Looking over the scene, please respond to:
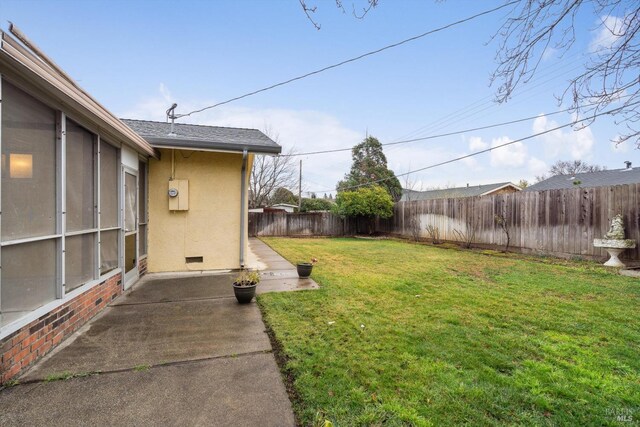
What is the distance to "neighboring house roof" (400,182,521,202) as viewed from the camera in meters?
23.4

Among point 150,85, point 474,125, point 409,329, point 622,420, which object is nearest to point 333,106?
point 474,125

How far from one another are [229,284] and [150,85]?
754 centimetres

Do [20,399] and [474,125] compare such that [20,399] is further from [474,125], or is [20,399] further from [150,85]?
[474,125]

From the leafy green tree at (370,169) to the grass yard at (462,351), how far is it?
895 inches

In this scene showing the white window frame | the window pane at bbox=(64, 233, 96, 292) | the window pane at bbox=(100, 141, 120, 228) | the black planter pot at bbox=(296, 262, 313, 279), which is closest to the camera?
the white window frame

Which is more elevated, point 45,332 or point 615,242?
point 615,242

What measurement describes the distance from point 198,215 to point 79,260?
284 cm

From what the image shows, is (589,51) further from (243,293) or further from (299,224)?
(299,224)

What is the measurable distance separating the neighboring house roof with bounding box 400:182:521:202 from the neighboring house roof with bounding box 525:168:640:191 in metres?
4.22

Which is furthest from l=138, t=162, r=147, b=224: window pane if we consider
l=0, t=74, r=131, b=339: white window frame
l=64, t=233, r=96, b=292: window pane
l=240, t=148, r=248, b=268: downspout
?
l=64, t=233, r=96, b=292: window pane

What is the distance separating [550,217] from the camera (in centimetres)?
825

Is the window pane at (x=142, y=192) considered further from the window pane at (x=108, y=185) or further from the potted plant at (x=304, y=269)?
the potted plant at (x=304, y=269)

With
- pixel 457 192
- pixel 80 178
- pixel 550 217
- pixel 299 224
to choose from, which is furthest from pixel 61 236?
pixel 457 192

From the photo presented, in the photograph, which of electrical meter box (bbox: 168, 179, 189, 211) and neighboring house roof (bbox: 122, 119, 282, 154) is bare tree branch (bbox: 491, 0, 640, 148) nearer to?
neighboring house roof (bbox: 122, 119, 282, 154)
